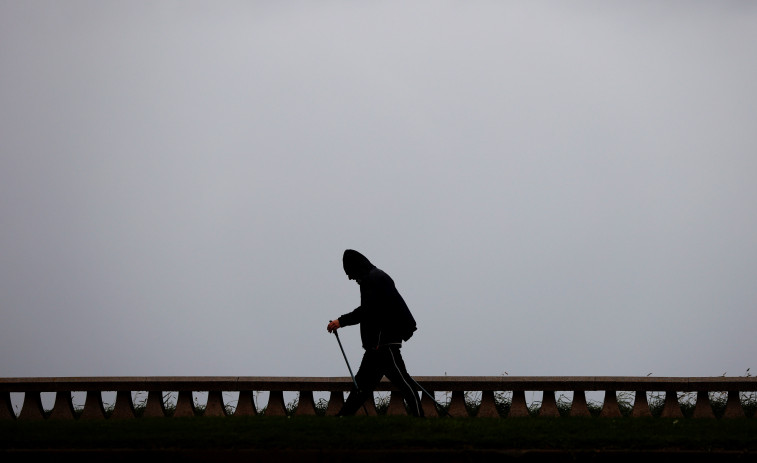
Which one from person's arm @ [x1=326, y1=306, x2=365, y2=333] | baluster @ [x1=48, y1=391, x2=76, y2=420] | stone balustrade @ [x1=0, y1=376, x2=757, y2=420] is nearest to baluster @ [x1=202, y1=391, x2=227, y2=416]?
stone balustrade @ [x1=0, y1=376, x2=757, y2=420]

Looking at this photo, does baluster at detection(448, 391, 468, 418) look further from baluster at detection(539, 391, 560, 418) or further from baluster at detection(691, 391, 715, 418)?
baluster at detection(691, 391, 715, 418)

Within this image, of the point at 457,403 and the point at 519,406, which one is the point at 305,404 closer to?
the point at 457,403

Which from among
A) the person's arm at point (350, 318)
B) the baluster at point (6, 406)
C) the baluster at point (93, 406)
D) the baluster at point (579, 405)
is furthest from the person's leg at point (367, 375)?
the baluster at point (6, 406)

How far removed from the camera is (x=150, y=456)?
6.95 meters

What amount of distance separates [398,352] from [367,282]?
2.62ft

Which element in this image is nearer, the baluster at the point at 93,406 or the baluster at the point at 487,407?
the baluster at the point at 487,407

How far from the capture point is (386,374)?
8.88 meters

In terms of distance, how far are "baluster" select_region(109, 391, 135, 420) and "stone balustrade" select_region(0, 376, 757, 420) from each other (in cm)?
1

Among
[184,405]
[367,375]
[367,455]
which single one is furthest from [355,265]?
[184,405]

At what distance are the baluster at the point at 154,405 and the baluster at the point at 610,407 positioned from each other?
5.27 m

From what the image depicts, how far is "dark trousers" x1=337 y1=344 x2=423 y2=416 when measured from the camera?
29.0 feet

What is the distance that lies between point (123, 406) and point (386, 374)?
141 inches

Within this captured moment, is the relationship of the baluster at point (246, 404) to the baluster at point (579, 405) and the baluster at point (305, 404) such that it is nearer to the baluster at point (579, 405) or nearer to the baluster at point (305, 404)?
Result: the baluster at point (305, 404)

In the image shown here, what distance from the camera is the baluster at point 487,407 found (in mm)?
10227
